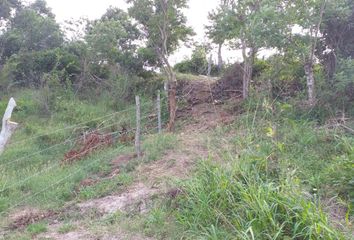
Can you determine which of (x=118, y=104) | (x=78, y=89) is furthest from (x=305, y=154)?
(x=78, y=89)

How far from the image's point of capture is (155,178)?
18.8 feet

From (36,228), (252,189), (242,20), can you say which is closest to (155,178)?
(36,228)

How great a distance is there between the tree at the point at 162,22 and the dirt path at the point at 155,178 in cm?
80

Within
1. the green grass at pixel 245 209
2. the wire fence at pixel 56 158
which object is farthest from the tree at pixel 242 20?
the green grass at pixel 245 209

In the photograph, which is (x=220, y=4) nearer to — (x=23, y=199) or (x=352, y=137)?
(x=352, y=137)

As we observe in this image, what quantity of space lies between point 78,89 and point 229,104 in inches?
217

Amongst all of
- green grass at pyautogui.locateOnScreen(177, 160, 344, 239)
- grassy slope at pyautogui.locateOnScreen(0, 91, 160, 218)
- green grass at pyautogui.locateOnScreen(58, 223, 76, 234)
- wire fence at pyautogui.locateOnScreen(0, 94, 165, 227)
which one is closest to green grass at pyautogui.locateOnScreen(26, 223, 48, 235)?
green grass at pyautogui.locateOnScreen(58, 223, 76, 234)

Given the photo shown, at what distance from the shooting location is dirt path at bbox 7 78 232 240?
4.39 metres

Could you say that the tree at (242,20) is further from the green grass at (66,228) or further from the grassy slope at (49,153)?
the green grass at (66,228)

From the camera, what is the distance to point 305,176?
4605 mm

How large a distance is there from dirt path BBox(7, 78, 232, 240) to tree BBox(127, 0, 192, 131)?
2.62ft

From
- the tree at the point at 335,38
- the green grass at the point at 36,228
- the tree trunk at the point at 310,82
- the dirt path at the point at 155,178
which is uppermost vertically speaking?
the tree at the point at 335,38

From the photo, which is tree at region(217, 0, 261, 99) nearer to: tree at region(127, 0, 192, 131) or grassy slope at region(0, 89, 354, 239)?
tree at region(127, 0, 192, 131)

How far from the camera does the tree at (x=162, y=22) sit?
29.3 ft
